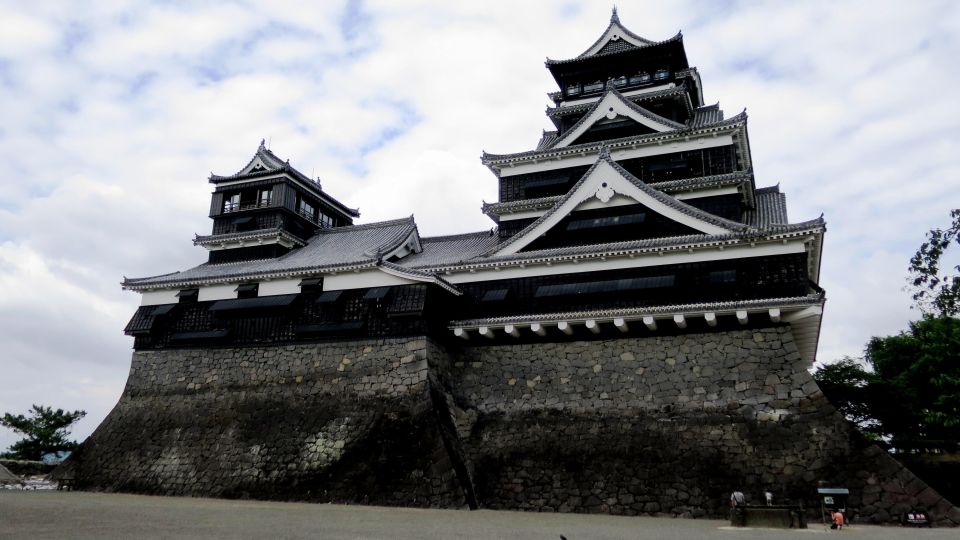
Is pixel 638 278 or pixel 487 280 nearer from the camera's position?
pixel 638 278

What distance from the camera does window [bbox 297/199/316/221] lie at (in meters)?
27.3

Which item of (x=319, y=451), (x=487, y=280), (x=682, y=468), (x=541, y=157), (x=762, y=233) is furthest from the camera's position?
(x=541, y=157)

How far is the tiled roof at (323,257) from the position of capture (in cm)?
2189

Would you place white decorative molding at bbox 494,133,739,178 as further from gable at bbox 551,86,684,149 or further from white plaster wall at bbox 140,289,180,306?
white plaster wall at bbox 140,289,180,306

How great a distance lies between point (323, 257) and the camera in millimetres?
24078

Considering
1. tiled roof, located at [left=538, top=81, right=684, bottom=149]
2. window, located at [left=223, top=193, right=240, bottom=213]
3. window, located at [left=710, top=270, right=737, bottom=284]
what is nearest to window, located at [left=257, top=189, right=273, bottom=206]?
window, located at [left=223, top=193, right=240, bottom=213]

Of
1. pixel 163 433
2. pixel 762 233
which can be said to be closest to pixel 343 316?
pixel 163 433

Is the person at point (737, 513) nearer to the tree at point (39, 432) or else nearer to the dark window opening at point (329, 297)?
the dark window opening at point (329, 297)

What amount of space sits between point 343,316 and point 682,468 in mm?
11034

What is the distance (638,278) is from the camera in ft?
60.5

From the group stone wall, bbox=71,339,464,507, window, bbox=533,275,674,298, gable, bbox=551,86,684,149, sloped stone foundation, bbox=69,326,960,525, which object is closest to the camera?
sloped stone foundation, bbox=69,326,960,525

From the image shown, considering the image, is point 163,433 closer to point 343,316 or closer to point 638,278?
point 343,316

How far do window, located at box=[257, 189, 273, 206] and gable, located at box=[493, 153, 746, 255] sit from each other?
10968mm

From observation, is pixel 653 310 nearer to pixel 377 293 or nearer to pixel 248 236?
pixel 377 293
